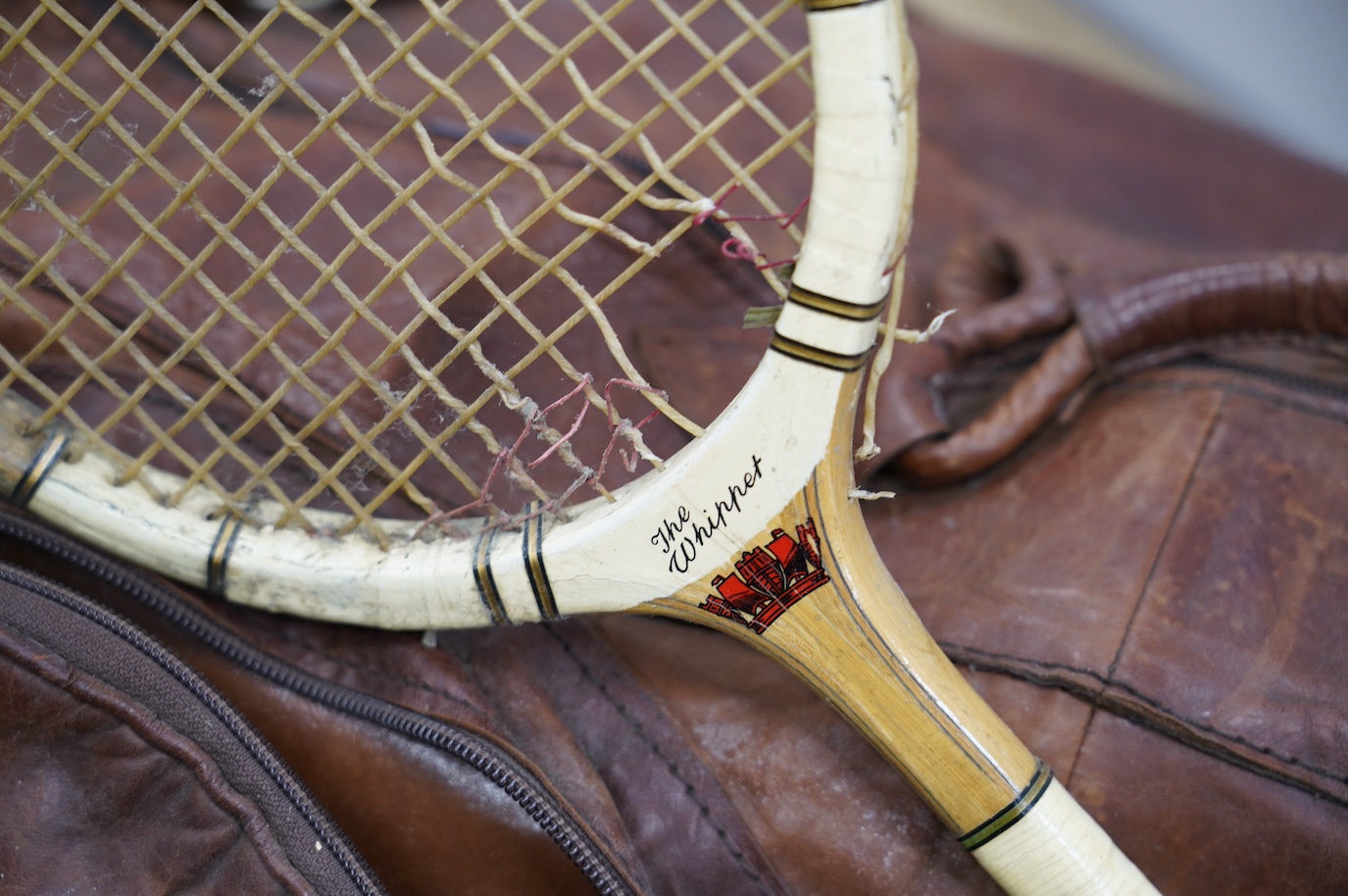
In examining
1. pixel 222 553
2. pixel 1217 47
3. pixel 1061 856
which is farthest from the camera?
pixel 1217 47

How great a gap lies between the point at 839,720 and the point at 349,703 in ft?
1.07

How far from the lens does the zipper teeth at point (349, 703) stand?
2.20 ft

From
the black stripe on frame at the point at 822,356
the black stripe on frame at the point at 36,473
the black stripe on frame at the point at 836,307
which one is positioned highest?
the black stripe on frame at the point at 836,307

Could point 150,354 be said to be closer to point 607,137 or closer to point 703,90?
point 607,137

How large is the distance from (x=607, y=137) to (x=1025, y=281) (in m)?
0.39

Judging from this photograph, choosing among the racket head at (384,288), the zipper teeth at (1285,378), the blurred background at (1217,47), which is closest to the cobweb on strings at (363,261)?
the racket head at (384,288)

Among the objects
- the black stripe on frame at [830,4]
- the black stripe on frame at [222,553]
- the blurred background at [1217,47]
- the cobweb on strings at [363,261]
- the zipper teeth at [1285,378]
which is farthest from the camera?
the blurred background at [1217,47]

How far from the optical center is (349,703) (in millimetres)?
715

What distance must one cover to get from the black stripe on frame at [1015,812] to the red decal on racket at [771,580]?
0.16 meters

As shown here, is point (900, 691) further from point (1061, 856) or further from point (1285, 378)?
point (1285, 378)

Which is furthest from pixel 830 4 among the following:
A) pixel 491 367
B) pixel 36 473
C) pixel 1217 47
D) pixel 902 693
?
pixel 1217 47

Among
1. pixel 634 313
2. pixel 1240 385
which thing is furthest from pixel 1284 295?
pixel 634 313

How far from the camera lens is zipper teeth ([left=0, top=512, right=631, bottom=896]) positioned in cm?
67

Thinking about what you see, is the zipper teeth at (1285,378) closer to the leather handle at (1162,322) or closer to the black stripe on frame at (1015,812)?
the leather handle at (1162,322)
